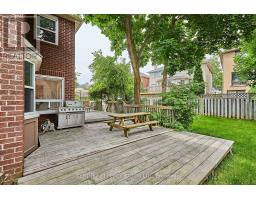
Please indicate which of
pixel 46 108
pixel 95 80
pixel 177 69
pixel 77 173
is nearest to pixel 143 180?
pixel 77 173

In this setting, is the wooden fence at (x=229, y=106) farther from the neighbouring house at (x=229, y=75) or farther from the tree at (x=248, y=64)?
the neighbouring house at (x=229, y=75)

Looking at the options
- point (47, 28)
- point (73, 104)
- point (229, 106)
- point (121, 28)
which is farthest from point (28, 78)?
point (229, 106)

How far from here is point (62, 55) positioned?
22.3ft

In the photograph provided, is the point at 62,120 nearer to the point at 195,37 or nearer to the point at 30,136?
the point at 30,136

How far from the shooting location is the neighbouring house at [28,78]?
2.20 metres

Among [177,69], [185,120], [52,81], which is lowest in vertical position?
[185,120]

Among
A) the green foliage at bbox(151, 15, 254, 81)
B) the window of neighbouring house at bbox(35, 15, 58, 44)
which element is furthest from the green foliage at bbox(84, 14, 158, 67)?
the window of neighbouring house at bbox(35, 15, 58, 44)

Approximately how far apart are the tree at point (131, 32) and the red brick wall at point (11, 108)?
5.51 m

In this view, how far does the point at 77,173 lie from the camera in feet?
8.24

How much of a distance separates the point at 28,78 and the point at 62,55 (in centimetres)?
374

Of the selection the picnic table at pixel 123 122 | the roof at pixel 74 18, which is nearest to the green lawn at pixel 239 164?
the picnic table at pixel 123 122

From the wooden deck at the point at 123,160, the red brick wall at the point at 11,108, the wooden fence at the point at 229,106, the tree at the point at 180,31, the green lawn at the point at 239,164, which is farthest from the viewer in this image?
the wooden fence at the point at 229,106

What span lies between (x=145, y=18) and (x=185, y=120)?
5.91 meters
